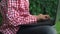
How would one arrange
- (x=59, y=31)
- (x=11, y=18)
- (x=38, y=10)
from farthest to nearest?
(x=59, y=31), (x=38, y=10), (x=11, y=18)

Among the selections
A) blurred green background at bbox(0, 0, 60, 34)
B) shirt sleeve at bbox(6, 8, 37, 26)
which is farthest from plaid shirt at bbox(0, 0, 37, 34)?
blurred green background at bbox(0, 0, 60, 34)

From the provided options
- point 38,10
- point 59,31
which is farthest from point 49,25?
point 59,31

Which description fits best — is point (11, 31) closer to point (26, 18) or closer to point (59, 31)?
point (26, 18)

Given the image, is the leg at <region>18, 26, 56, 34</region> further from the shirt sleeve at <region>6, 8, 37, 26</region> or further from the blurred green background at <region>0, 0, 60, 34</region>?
the blurred green background at <region>0, 0, 60, 34</region>

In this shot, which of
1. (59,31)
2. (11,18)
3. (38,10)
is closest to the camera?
(11,18)

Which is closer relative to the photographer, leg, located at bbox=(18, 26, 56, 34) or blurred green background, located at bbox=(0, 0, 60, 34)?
leg, located at bbox=(18, 26, 56, 34)

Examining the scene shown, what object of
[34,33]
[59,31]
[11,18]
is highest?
[11,18]

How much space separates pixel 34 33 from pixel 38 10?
43.1 inches

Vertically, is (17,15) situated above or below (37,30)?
above

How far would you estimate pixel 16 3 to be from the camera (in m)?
2.87

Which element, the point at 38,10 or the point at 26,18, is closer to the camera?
the point at 26,18

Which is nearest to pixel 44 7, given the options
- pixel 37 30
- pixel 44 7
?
pixel 44 7

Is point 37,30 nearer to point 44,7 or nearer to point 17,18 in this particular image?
point 17,18

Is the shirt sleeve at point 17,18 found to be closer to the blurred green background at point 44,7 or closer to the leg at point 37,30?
the leg at point 37,30
